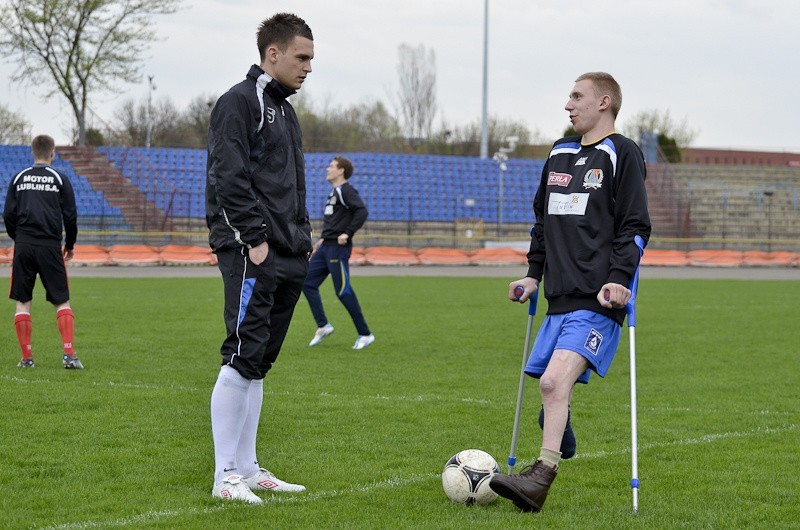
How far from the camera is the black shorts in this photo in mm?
9969

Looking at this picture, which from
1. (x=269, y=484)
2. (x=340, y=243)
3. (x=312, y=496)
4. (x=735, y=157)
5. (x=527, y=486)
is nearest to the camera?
(x=527, y=486)

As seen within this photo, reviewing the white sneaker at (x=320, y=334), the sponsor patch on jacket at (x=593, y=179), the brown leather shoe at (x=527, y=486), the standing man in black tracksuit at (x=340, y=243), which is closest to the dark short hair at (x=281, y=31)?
the sponsor patch on jacket at (x=593, y=179)

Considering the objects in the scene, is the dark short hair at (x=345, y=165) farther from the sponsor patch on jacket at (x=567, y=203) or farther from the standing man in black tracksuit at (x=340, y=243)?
the sponsor patch on jacket at (x=567, y=203)

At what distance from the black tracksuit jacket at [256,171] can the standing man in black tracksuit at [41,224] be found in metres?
5.05

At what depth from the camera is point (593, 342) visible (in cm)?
512

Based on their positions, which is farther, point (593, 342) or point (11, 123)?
point (11, 123)

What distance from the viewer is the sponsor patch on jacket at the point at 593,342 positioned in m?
5.11

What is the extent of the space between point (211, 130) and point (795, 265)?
1398 inches

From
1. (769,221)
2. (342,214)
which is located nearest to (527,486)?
(342,214)

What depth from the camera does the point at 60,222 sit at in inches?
397

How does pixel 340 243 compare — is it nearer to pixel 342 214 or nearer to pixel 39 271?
pixel 342 214

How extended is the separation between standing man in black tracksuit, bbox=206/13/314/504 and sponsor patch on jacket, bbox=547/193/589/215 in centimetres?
127

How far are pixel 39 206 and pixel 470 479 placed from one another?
20.4 ft

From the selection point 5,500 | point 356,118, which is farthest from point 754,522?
point 356,118
